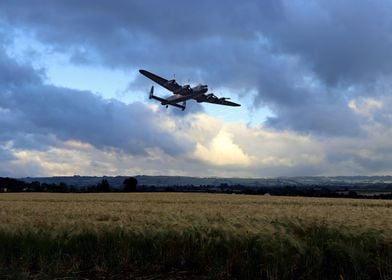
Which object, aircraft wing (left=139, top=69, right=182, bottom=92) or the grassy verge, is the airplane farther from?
the grassy verge

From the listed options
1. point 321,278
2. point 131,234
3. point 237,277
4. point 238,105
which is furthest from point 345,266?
point 238,105

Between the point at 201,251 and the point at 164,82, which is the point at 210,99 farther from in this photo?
the point at 201,251

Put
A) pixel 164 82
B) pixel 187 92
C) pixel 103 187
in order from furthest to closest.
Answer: pixel 103 187, pixel 164 82, pixel 187 92

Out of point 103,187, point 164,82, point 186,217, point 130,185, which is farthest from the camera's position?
point 130,185

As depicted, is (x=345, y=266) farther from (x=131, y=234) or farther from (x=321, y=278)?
(x=131, y=234)

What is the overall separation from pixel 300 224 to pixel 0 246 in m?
7.31

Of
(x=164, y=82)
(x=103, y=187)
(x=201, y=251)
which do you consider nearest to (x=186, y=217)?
(x=201, y=251)

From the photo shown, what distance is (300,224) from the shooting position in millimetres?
11828

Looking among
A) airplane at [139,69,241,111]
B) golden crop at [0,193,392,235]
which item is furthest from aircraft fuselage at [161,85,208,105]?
golden crop at [0,193,392,235]

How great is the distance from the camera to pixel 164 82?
59.2 metres

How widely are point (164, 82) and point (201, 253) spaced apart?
49597 millimetres

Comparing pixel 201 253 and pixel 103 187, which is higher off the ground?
pixel 103 187

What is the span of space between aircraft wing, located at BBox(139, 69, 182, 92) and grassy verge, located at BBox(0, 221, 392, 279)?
44.6 metres

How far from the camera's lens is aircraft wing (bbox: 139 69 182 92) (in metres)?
56.5
